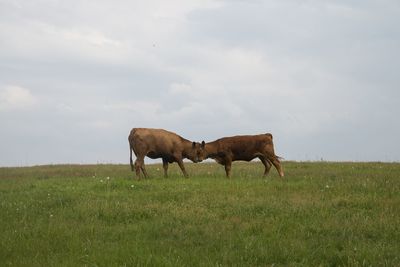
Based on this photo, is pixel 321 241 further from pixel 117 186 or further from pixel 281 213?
pixel 117 186

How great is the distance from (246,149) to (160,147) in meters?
3.31

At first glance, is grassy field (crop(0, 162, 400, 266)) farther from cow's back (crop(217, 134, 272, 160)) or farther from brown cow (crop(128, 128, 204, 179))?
cow's back (crop(217, 134, 272, 160))

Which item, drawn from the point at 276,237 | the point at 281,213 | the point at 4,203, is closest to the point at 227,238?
the point at 276,237

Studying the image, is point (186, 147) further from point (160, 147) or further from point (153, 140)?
point (153, 140)

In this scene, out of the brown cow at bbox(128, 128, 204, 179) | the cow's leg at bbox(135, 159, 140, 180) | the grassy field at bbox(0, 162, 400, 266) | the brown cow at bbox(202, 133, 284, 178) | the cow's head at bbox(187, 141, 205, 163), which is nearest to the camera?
the grassy field at bbox(0, 162, 400, 266)

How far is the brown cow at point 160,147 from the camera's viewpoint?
2117 cm

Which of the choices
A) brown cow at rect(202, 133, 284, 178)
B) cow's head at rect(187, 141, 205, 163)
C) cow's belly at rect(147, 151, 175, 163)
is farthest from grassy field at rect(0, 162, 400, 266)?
cow's head at rect(187, 141, 205, 163)

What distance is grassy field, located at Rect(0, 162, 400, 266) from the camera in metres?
9.26

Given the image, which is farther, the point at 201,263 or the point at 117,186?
the point at 117,186

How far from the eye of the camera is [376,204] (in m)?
13.1

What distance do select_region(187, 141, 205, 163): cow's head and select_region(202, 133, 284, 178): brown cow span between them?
2.20 ft

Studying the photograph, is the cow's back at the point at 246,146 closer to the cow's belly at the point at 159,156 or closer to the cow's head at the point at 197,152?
the cow's head at the point at 197,152

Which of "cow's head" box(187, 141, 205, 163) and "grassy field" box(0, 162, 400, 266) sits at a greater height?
"cow's head" box(187, 141, 205, 163)

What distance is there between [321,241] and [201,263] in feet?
8.00
